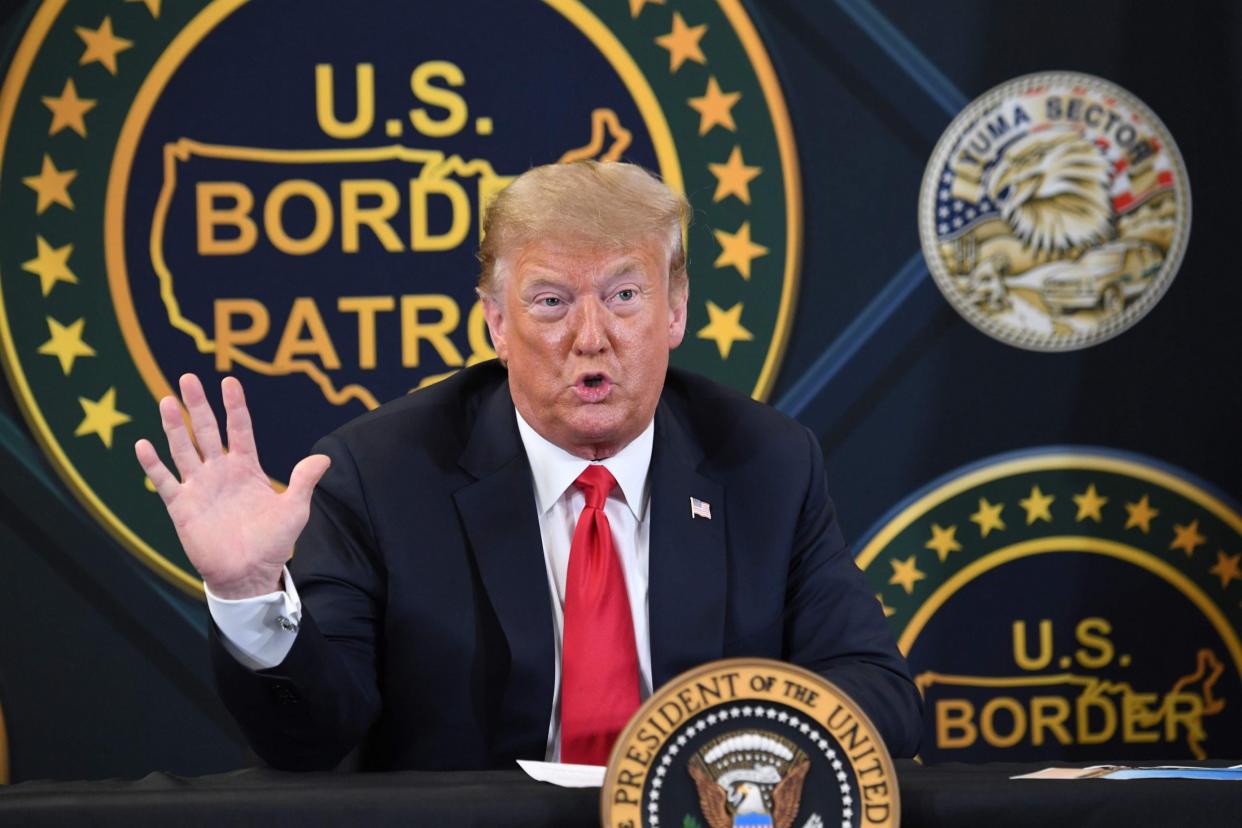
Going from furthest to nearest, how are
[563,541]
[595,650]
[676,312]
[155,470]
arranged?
1. [676,312]
2. [563,541]
3. [595,650]
4. [155,470]

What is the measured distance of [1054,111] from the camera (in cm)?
325

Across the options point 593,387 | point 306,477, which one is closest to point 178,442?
point 306,477

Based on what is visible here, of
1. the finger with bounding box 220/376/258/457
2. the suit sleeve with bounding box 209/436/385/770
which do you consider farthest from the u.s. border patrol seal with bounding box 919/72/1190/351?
the finger with bounding box 220/376/258/457

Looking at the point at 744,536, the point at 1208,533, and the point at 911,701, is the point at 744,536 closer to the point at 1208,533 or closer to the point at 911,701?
the point at 911,701

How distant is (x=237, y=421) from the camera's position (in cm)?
164

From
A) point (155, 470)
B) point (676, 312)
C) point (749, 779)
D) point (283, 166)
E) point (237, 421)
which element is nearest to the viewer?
point (749, 779)

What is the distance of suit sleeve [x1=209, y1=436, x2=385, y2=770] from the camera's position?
1.59m

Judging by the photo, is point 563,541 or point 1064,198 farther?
point 1064,198

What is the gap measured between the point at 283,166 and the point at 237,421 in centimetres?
174

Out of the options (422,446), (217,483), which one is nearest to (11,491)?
(422,446)

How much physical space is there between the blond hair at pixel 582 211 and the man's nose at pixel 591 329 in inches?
3.4

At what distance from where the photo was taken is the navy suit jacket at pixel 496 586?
188 cm

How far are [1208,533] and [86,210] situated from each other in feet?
8.93

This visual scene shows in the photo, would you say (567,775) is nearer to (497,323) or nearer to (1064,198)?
(497,323)
